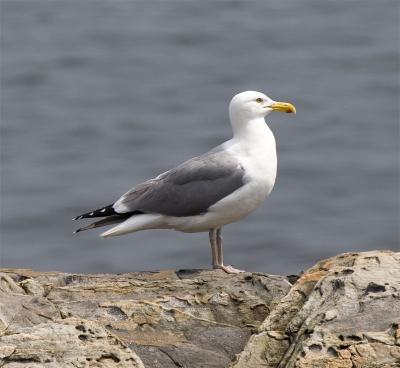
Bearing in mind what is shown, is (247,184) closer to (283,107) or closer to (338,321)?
(283,107)

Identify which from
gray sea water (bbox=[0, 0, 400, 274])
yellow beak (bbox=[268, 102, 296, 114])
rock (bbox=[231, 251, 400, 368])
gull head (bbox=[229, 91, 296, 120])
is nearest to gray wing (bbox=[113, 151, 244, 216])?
gull head (bbox=[229, 91, 296, 120])

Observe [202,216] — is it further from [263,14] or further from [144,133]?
[263,14]

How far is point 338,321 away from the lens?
21.8 ft

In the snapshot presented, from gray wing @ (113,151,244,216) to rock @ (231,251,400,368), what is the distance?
2.94 meters

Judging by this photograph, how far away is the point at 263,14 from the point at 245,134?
1983cm

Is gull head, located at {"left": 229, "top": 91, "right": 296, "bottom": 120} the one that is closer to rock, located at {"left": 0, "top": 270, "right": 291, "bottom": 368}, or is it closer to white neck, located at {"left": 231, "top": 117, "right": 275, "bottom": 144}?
white neck, located at {"left": 231, "top": 117, "right": 275, "bottom": 144}

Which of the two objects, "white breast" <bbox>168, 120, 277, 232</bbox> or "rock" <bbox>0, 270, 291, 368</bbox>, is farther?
"white breast" <bbox>168, 120, 277, 232</bbox>

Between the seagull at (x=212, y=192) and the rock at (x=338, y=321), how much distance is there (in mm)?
2831

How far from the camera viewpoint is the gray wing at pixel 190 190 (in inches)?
409

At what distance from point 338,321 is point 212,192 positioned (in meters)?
3.89

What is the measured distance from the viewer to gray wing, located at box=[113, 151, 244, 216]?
34.1 ft

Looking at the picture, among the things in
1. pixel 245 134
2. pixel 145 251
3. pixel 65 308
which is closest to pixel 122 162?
pixel 145 251

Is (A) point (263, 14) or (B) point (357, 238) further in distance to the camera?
(A) point (263, 14)

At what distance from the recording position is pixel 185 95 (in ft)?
83.1
